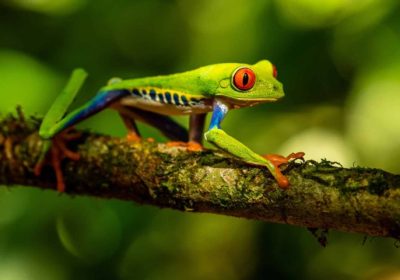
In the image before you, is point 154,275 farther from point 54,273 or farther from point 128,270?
point 54,273

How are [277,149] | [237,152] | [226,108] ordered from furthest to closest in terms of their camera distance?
[277,149]
[226,108]
[237,152]

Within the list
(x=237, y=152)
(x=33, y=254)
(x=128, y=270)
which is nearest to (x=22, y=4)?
(x=33, y=254)

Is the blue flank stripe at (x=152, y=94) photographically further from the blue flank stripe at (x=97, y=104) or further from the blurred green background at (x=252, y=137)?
the blurred green background at (x=252, y=137)

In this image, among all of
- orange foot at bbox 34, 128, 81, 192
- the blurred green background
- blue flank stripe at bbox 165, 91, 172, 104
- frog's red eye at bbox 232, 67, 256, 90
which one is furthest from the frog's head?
the blurred green background

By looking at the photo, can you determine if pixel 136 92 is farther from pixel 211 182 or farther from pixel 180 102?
pixel 211 182

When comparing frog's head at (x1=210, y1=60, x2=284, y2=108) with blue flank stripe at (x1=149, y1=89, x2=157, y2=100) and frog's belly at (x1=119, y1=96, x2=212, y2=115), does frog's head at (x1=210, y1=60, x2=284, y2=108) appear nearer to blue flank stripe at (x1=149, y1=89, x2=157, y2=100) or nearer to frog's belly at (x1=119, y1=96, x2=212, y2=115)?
frog's belly at (x1=119, y1=96, x2=212, y2=115)

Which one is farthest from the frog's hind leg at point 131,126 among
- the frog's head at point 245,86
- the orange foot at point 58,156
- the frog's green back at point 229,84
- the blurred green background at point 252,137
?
the blurred green background at point 252,137
